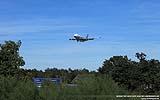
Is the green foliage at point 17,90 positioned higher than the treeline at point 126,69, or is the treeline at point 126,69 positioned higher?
the treeline at point 126,69

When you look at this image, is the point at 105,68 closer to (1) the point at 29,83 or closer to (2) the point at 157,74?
(2) the point at 157,74

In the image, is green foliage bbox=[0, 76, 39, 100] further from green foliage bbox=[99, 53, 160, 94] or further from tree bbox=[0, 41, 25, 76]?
green foliage bbox=[99, 53, 160, 94]

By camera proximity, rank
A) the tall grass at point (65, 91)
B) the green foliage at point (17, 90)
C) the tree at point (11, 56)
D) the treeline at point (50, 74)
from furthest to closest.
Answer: the tree at point (11, 56) → the treeline at point (50, 74) → the green foliage at point (17, 90) → the tall grass at point (65, 91)

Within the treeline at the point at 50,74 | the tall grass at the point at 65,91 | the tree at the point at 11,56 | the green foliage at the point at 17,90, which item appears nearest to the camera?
the tall grass at the point at 65,91

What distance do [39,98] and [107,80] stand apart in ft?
11.8

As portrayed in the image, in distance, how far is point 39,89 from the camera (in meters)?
25.0

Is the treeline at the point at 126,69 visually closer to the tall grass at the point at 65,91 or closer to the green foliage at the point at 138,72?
the green foliage at the point at 138,72

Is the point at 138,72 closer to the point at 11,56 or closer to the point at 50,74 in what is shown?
the point at 50,74

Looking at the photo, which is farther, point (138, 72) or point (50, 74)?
point (50, 74)

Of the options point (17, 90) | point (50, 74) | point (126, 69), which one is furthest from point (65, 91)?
point (50, 74)

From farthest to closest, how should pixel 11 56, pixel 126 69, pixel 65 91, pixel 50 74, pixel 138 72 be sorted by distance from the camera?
pixel 50 74 < pixel 126 69 < pixel 138 72 < pixel 11 56 < pixel 65 91

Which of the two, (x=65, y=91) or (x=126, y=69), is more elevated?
(x=126, y=69)

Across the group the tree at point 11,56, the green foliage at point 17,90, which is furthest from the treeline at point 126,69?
the green foliage at point 17,90

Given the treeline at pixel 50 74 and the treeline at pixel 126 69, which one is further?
the treeline at pixel 126 69
